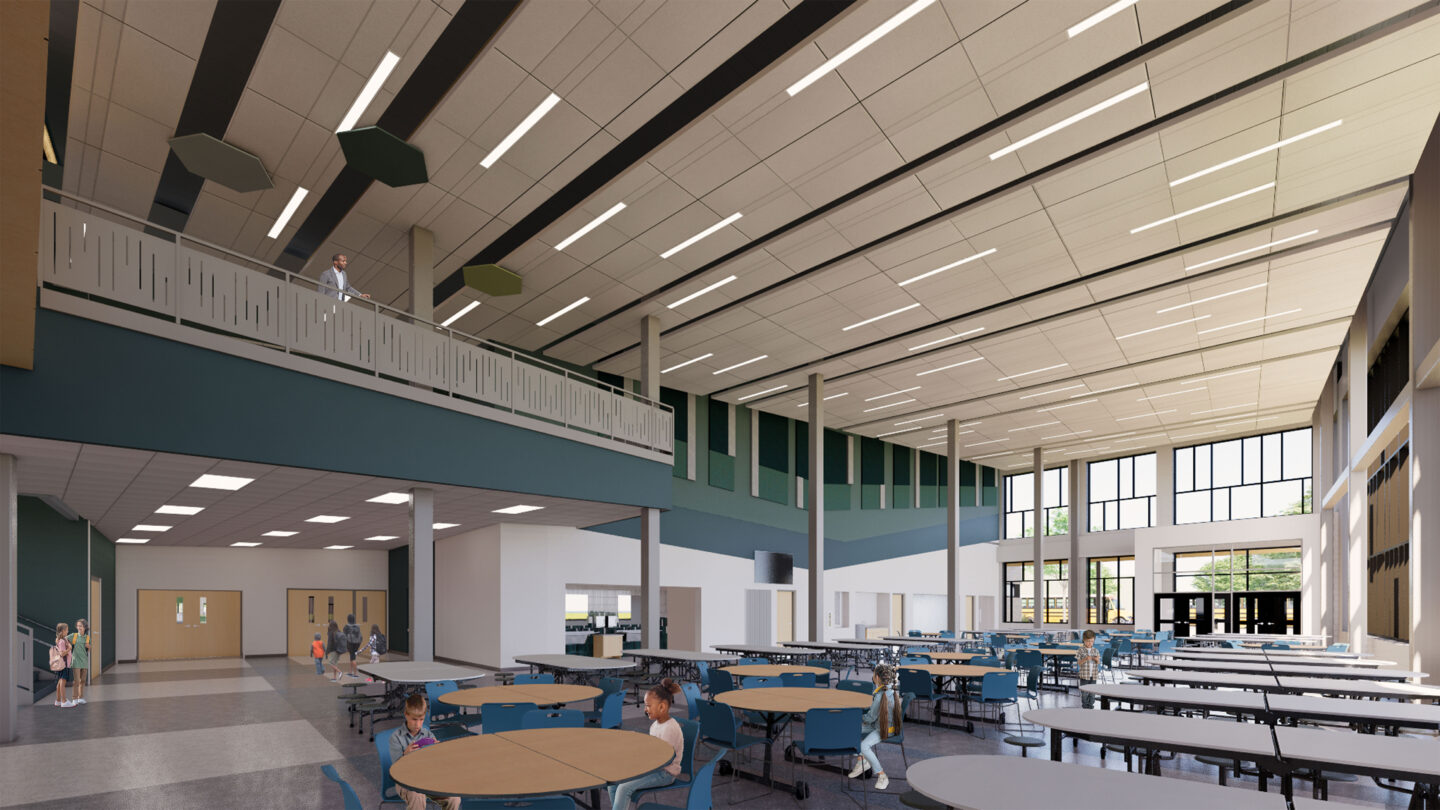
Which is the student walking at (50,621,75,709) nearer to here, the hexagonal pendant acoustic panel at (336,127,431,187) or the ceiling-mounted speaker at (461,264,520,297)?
the ceiling-mounted speaker at (461,264,520,297)

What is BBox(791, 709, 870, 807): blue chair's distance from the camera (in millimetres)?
5891

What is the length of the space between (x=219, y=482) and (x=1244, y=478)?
28.1 metres

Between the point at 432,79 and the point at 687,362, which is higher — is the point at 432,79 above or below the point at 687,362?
above

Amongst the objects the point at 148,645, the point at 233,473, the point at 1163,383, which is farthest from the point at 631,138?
A: the point at 148,645

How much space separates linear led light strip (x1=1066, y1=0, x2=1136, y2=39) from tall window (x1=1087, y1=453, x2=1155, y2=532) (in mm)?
24738

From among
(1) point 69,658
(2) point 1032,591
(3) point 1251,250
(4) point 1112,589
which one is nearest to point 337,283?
(1) point 69,658

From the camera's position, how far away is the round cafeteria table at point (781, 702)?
6.20 meters

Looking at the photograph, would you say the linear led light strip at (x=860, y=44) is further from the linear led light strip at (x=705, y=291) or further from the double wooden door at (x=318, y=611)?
the double wooden door at (x=318, y=611)

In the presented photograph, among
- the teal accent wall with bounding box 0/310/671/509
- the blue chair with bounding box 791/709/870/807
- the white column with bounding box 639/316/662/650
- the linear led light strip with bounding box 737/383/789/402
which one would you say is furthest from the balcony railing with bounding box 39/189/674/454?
the linear led light strip with bounding box 737/383/789/402

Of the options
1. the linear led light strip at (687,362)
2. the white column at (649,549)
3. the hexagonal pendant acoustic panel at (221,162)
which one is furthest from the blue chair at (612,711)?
the linear led light strip at (687,362)

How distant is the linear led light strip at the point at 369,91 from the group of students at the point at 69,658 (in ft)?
27.9

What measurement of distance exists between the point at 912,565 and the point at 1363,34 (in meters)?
21.4

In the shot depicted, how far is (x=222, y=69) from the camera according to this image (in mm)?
7941

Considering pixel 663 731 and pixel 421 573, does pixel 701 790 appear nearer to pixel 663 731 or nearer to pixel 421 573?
pixel 663 731
